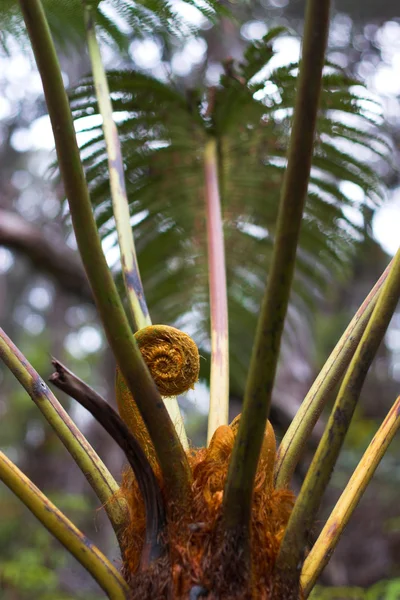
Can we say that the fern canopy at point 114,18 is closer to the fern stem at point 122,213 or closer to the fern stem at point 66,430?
the fern stem at point 122,213

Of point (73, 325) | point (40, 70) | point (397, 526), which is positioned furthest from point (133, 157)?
point (73, 325)

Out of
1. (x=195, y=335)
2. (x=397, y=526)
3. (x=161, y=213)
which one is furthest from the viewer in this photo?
(x=397, y=526)

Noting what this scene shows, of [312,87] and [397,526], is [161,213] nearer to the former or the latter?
[312,87]

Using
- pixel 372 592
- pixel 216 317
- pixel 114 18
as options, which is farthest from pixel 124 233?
pixel 372 592

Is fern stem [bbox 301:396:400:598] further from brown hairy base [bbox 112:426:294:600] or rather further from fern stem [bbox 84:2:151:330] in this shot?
fern stem [bbox 84:2:151:330]

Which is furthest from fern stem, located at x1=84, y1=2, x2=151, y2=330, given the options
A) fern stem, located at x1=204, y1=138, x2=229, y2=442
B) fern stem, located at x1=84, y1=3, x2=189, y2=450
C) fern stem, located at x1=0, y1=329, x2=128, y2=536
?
fern stem, located at x1=0, y1=329, x2=128, y2=536

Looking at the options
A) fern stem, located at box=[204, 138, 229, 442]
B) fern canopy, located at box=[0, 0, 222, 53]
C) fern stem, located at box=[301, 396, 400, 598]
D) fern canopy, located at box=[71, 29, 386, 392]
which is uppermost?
fern canopy, located at box=[0, 0, 222, 53]
